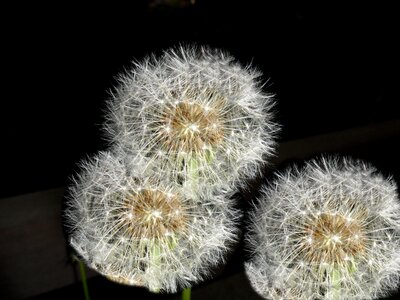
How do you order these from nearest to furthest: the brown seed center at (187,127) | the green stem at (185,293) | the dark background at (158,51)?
the brown seed center at (187,127) < the green stem at (185,293) < the dark background at (158,51)

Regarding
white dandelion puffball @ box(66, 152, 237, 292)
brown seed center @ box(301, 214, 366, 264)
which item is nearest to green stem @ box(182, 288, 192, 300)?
white dandelion puffball @ box(66, 152, 237, 292)

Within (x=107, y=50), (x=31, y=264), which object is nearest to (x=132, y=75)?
(x=107, y=50)

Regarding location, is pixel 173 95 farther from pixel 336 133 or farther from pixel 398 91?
pixel 398 91

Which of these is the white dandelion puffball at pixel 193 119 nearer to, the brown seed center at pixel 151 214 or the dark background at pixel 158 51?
the brown seed center at pixel 151 214

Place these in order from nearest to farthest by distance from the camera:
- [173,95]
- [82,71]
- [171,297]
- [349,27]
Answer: [173,95] < [171,297] < [82,71] < [349,27]

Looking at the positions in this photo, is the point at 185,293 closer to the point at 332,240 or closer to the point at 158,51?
the point at 332,240

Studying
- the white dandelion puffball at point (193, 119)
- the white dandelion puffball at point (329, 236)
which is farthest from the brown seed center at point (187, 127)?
the white dandelion puffball at point (329, 236)
